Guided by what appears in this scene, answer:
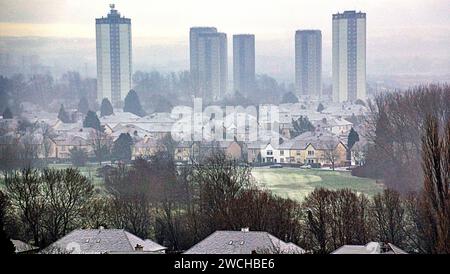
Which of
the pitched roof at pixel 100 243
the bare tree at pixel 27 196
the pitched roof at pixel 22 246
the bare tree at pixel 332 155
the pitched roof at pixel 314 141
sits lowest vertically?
the pitched roof at pixel 22 246

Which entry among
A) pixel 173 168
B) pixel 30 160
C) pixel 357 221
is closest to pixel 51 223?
pixel 30 160

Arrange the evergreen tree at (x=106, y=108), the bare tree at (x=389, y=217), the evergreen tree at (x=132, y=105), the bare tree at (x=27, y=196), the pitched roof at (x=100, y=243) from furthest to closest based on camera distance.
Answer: the evergreen tree at (x=106, y=108)
the evergreen tree at (x=132, y=105)
the bare tree at (x=27, y=196)
the bare tree at (x=389, y=217)
the pitched roof at (x=100, y=243)

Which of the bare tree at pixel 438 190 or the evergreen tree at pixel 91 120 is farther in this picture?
the evergreen tree at pixel 91 120

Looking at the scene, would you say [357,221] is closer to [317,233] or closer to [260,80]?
[317,233]

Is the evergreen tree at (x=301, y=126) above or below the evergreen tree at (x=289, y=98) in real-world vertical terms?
below

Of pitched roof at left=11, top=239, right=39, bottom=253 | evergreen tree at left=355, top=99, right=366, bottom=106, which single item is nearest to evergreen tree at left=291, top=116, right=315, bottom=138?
evergreen tree at left=355, top=99, right=366, bottom=106

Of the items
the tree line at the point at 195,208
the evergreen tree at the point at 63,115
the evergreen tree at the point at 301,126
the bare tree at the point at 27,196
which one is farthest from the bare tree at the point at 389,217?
the bare tree at the point at 27,196

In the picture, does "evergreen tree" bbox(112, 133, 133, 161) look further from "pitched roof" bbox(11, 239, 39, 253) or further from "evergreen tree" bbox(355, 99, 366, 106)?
"evergreen tree" bbox(355, 99, 366, 106)

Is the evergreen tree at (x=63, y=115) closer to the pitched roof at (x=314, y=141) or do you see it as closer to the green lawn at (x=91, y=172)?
the green lawn at (x=91, y=172)
